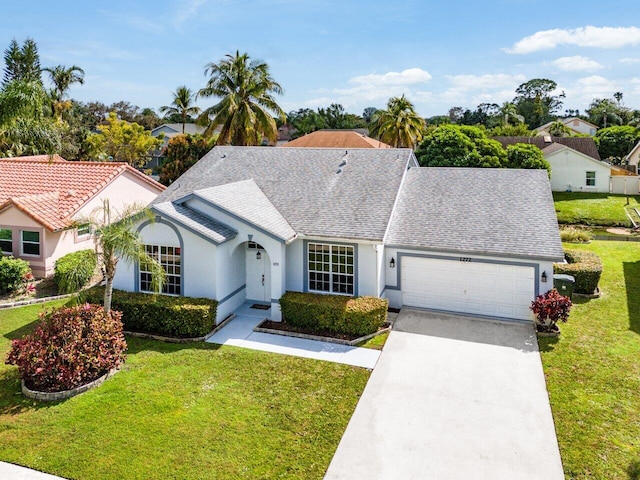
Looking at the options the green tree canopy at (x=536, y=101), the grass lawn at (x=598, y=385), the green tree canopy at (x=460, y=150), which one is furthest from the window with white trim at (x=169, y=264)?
the green tree canopy at (x=536, y=101)

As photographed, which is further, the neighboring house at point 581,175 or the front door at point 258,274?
the neighboring house at point 581,175

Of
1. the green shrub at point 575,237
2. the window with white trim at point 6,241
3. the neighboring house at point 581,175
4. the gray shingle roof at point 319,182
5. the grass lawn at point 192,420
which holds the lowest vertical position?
the grass lawn at point 192,420

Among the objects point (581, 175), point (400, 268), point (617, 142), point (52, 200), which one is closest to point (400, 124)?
point (581, 175)

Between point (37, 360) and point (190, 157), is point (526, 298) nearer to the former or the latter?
point (37, 360)

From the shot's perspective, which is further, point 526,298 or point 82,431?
point 526,298

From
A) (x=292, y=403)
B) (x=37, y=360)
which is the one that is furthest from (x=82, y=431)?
(x=292, y=403)

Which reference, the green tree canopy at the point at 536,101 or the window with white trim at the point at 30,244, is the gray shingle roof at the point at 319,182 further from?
the green tree canopy at the point at 536,101
